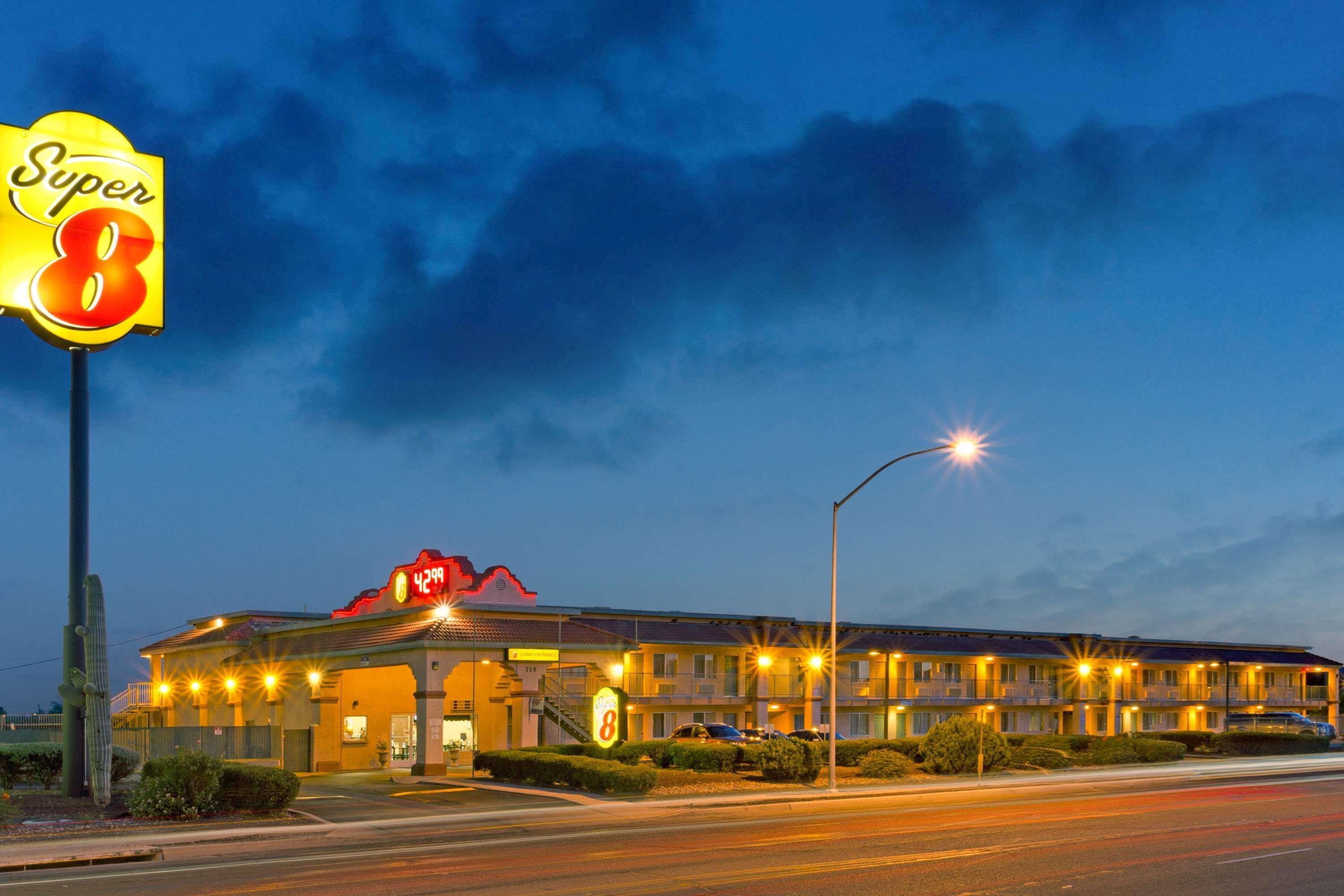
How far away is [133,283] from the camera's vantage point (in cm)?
3142

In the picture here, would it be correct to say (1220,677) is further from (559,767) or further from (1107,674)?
(559,767)

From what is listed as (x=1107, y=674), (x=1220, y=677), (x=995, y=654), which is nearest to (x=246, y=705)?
(x=995, y=654)

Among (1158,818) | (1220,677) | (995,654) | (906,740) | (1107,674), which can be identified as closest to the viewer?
(1158,818)

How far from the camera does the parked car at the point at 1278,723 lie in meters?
68.6

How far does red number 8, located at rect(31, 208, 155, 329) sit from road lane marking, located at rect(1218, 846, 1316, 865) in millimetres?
26981

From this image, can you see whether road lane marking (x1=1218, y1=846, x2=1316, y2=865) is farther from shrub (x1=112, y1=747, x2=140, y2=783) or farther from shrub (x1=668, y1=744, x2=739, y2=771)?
shrub (x1=112, y1=747, x2=140, y2=783)

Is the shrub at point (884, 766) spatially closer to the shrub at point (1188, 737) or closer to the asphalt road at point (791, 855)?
the asphalt road at point (791, 855)

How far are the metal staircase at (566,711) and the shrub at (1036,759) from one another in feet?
49.7

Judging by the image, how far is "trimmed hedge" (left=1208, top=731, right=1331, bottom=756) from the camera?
56.0m

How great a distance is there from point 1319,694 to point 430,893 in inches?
3393

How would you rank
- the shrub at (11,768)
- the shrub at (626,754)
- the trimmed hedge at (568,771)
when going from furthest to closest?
the shrub at (626,754) → the trimmed hedge at (568,771) → the shrub at (11,768)

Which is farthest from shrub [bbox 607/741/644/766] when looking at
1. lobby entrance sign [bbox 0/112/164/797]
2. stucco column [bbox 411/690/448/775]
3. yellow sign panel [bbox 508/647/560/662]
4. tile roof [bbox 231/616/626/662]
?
lobby entrance sign [bbox 0/112/164/797]

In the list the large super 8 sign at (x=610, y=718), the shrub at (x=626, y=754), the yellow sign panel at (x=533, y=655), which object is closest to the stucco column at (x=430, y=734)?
the yellow sign panel at (x=533, y=655)

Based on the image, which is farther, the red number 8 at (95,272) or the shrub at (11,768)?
the shrub at (11,768)
